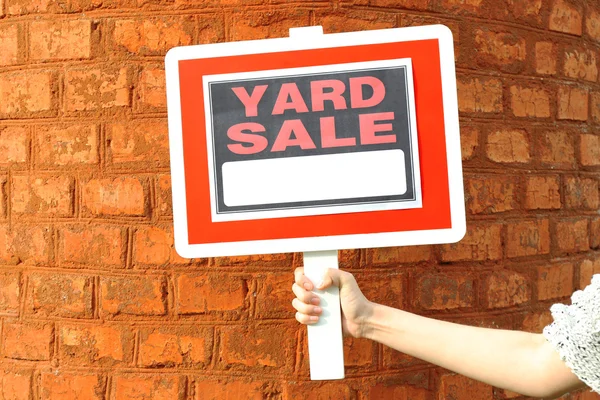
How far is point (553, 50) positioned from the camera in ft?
6.09

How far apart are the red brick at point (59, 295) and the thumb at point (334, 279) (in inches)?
27.1

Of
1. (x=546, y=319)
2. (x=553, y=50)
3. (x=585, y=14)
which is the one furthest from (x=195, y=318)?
(x=585, y=14)

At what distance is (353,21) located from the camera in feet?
5.27

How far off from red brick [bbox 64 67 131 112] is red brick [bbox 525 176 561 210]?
42.5 inches

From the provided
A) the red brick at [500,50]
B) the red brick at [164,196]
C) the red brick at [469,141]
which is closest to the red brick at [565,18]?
the red brick at [500,50]

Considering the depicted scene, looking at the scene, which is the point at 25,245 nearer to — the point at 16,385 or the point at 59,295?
the point at 59,295

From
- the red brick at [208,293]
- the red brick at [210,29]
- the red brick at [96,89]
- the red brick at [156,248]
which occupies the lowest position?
the red brick at [208,293]

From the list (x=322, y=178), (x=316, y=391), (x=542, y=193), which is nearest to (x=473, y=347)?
(x=322, y=178)

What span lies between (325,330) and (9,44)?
43.8 inches

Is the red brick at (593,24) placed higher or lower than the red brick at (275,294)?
higher

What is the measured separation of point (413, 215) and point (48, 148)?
967 mm

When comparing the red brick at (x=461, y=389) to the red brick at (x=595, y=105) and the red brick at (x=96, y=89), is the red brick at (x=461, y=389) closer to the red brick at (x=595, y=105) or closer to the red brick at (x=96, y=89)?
the red brick at (x=595, y=105)

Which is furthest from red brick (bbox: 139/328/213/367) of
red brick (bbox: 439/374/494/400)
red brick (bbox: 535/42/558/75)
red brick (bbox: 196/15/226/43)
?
red brick (bbox: 535/42/558/75)

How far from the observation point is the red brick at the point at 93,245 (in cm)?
160
